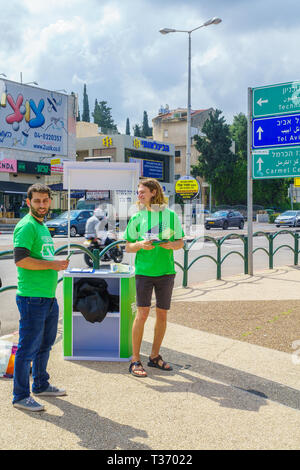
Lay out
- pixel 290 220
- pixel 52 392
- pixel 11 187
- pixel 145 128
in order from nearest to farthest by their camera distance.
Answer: pixel 52 392, pixel 290 220, pixel 11 187, pixel 145 128

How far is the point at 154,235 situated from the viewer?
14.7ft

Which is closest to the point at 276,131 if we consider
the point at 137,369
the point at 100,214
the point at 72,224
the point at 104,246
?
the point at 100,214

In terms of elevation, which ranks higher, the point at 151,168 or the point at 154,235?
the point at 151,168

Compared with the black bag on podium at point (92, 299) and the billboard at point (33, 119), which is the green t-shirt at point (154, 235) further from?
the billboard at point (33, 119)

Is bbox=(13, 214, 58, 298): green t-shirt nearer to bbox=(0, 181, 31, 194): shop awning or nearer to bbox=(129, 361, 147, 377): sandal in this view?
bbox=(129, 361, 147, 377): sandal

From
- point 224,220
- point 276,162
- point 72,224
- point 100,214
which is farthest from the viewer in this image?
point 224,220

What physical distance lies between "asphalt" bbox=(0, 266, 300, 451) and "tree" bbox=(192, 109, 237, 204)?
59480 mm

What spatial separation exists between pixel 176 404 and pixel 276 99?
8411 millimetres

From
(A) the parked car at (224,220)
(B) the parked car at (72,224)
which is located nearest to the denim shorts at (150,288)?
(B) the parked car at (72,224)

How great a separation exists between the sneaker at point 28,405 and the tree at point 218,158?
6116cm

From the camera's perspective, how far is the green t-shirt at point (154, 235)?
455 centimetres

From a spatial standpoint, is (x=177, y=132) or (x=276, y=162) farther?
(x=177, y=132)

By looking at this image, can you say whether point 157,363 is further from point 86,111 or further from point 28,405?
point 86,111

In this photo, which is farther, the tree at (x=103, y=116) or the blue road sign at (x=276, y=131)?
the tree at (x=103, y=116)
